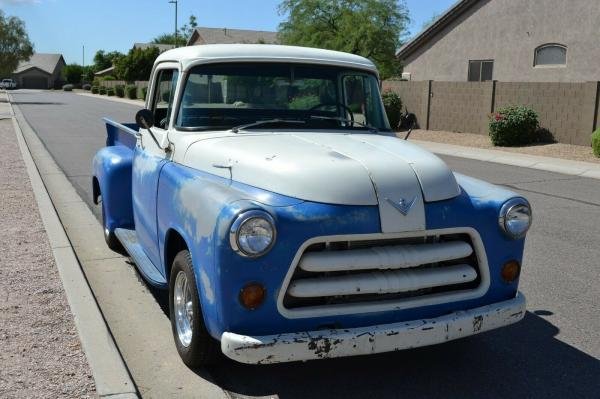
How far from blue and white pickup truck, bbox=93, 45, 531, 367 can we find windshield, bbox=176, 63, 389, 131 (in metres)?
0.01

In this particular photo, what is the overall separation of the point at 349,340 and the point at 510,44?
25.6m

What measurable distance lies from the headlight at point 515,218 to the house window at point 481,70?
25259mm

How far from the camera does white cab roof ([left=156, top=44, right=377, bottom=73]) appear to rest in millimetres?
4520

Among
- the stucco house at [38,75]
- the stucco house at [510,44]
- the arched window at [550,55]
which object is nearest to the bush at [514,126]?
the stucco house at [510,44]

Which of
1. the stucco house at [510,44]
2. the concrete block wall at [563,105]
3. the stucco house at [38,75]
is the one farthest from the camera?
the stucco house at [38,75]

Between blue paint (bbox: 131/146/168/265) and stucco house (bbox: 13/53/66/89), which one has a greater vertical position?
stucco house (bbox: 13/53/66/89)

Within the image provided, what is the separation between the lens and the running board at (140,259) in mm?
4402

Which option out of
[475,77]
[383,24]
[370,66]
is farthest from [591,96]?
[383,24]

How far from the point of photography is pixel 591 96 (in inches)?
741

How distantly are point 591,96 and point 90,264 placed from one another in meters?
17.0

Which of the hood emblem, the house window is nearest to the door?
the hood emblem

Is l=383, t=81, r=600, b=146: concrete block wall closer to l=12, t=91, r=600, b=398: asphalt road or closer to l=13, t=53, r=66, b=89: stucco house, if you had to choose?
l=12, t=91, r=600, b=398: asphalt road

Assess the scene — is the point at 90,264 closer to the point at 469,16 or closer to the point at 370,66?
the point at 370,66

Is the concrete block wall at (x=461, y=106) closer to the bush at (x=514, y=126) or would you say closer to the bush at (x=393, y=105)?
the bush at (x=393, y=105)
